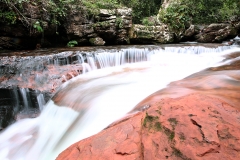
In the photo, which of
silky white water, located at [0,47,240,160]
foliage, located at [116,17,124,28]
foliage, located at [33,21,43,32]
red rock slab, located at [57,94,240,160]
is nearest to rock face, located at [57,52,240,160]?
red rock slab, located at [57,94,240,160]

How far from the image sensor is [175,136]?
163 cm

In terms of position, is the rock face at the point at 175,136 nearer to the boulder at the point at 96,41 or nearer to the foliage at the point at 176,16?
the boulder at the point at 96,41

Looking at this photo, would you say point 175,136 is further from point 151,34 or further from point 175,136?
point 151,34

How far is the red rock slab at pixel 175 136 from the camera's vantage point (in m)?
1.50

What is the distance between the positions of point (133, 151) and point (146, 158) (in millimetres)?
156

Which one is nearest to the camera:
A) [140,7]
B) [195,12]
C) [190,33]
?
[190,33]

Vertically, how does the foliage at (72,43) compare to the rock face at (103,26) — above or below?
below

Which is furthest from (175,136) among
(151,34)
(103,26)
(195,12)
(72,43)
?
(195,12)

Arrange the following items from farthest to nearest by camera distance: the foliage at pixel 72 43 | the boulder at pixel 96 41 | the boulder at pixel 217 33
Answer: the boulder at pixel 217 33 < the boulder at pixel 96 41 < the foliage at pixel 72 43

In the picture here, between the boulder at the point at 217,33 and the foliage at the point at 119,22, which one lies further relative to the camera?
the boulder at the point at 217,33

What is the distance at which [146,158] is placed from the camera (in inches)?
60.6

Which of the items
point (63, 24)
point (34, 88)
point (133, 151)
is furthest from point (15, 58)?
point (133, 151)

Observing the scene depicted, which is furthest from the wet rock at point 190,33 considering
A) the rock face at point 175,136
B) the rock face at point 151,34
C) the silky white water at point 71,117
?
the rock face at point 175,136

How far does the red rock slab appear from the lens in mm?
1499
